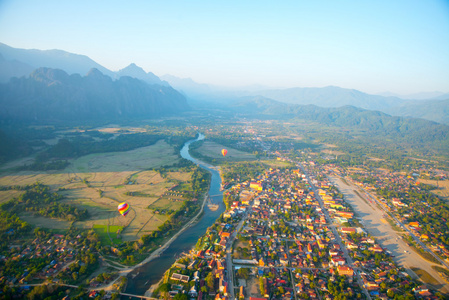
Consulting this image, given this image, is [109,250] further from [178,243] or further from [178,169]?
[178,169]

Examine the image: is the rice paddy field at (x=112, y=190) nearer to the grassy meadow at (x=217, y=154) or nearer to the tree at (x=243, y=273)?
the grassy meadow at (x=217, y=154)

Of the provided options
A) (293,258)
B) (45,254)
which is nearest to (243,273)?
(293,258)

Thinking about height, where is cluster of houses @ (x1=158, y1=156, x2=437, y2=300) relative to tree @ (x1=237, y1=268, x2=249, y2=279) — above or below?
below

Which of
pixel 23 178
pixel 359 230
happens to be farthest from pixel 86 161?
pixel 359 230

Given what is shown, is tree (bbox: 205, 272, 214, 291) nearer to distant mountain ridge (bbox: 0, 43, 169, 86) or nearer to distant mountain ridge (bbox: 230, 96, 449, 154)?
distant mountain ridge (bbox: 230, 96, 449, 154)

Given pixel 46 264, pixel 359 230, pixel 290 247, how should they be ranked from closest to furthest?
pixel 46 264, pixel 290 247, pixel 359 230

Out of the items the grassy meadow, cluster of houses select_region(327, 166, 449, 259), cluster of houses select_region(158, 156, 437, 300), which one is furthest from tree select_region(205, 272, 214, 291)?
the grassy meadow
